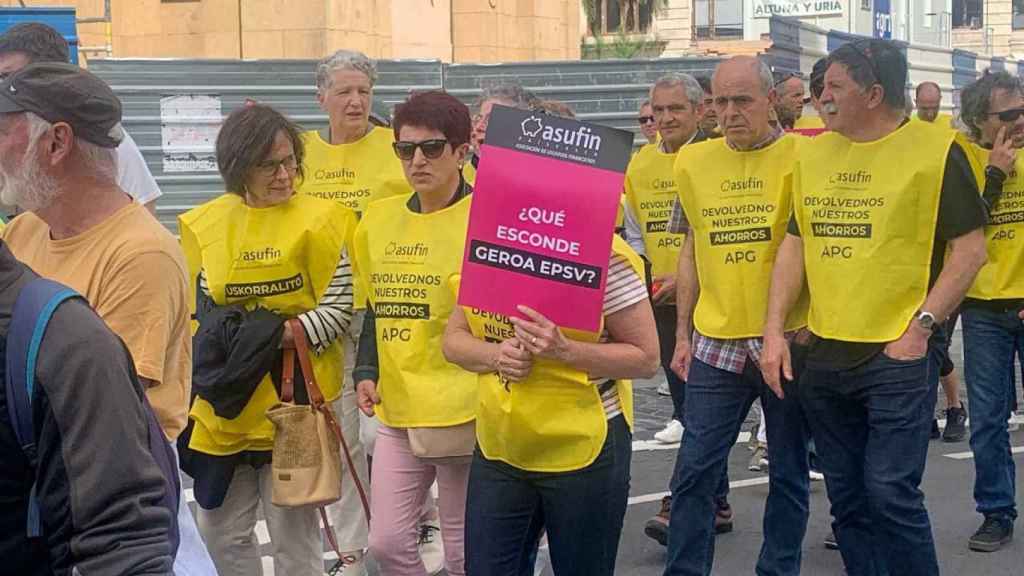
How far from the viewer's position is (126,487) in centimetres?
243

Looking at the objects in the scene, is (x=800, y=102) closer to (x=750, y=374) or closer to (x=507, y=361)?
(x=750, y=374)

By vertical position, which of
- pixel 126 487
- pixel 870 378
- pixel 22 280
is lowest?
pixel 870 378

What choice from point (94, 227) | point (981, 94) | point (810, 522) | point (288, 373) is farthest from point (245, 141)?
point (981, 94)

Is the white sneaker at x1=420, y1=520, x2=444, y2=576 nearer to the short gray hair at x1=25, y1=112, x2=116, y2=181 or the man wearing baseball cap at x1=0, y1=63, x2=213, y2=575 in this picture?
the man wearing baseball cap at x1=0, y1=63, x2=213, y2=575

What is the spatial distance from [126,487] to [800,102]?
7993 millimetres

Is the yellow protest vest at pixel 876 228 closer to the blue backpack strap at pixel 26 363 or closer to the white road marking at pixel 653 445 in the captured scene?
the blue backpack strap at pixel 26 363

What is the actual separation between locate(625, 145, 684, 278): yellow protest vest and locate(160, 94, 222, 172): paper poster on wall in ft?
19.8

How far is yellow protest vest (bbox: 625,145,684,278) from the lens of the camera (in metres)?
7.88

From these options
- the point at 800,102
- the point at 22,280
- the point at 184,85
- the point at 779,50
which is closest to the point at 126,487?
the point at 22,280

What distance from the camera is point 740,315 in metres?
5.87

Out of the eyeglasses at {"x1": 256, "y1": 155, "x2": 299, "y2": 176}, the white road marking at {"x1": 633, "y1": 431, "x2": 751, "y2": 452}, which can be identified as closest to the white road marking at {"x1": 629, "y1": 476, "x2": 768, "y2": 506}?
the white road marking at {"x1": 633, "y1": 431, "x2": 751, "y2": 452}

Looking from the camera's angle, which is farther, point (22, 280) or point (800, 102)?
point (800, 102)

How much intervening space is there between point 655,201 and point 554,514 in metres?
3.82

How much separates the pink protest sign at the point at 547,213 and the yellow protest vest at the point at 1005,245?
3.51 m
